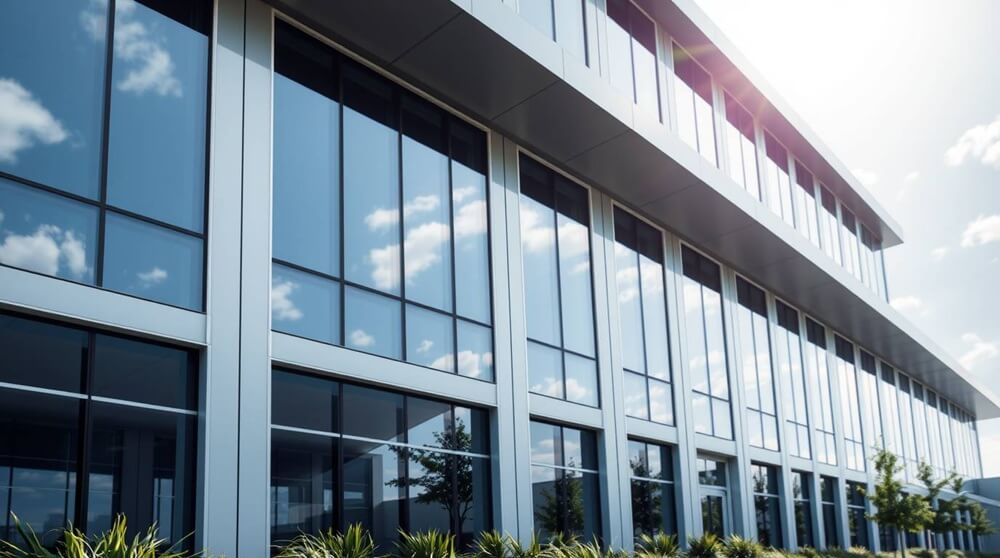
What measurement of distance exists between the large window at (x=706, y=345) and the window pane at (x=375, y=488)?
10.9 m

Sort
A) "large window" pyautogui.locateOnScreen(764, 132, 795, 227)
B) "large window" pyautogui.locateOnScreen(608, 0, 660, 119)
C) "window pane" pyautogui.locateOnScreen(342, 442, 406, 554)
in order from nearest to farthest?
"window pane" pyautogui.locateOnScreen(342, 442, 406, 554)
"large window" pyautogui.locateOnScreen(608, 0, 660, 119)
"large window" pyautogui.locateOnScreen(764, 132, 795, 227)

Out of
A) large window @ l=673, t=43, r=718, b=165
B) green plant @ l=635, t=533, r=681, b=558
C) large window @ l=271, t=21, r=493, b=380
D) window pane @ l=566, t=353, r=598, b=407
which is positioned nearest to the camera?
large window @ l=271, t=21, r=493, b=380

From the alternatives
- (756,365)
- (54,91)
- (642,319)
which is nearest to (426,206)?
(54,91)

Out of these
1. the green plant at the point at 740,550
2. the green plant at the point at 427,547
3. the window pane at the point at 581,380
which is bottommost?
the green plant at the point at 740,550

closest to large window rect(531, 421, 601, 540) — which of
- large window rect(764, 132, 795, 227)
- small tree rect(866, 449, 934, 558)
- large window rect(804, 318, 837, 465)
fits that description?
large window rect(764, 132, 795, 227)

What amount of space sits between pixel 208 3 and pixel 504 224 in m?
6.95

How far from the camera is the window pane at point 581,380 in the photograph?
1862 centimetres

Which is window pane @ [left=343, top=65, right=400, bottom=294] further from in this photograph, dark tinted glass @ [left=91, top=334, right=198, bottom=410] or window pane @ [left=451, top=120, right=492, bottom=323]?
dark tinted glass @ [left=91, top=334, right=198, bottom=410]

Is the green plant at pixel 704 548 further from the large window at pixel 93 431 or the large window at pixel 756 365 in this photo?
the large window at pixel 93 431

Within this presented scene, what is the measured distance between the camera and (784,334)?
98.6 feet

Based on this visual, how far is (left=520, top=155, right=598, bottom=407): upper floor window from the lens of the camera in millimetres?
18109

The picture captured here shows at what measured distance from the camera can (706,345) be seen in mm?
24625

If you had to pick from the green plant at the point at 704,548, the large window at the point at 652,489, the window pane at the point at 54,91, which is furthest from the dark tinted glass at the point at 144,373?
the green plant at the point at 704,548

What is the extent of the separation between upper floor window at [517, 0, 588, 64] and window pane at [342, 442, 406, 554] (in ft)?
27.5
